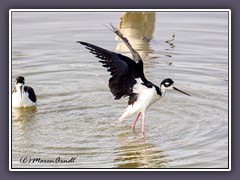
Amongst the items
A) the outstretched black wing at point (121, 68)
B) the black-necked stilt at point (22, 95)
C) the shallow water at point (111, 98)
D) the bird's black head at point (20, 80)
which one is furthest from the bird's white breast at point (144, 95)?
the bird's black head at point (20, 80)

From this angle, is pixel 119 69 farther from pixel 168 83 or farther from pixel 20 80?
pixel 20 80

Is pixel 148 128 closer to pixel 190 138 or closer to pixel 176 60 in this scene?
pixel 190 138

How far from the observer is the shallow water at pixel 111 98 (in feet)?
33.3

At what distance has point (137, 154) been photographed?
10227mm

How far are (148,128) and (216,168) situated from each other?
1917 millimetres

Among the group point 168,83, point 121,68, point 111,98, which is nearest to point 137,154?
point 121,68

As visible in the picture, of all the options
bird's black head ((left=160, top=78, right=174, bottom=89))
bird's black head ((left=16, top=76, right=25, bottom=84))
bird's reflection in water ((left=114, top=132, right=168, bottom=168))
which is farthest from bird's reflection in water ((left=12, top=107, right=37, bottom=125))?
bird's black head ((left=160, top=78, right=174, bottom=89))

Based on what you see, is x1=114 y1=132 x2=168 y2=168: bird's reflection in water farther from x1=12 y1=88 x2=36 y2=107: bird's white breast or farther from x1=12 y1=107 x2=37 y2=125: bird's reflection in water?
x1=12 y1=88 x2=36 y2=107: bird's white breast

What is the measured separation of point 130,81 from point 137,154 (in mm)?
1057

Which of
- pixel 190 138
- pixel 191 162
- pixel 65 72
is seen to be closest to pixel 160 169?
pixel 191 162

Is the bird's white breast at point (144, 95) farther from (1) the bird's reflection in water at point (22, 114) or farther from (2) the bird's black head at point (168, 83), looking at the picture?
(1) the bird's reflection in water at point (22, 114)

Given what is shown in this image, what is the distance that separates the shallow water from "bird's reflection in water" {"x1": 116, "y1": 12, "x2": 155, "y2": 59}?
0.21 ft
